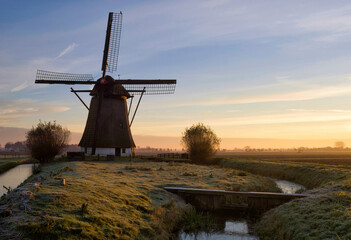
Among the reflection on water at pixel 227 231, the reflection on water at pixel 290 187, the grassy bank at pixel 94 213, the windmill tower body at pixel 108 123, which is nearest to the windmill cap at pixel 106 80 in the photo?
the windmill tower body at pixel 108 123

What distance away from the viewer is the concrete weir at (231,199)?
18469 millimetres

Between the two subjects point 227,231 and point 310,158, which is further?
point 310,158

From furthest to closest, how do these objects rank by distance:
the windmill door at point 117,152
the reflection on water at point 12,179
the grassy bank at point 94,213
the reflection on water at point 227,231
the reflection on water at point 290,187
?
the windmill door at point 117,152
the reflection on water at point 12,179
the reflection on water at point 290,187
the reflection on water at point 227,231
the grassy bank at point 94,213

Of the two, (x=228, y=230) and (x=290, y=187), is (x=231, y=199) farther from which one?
(x=290, y=187)

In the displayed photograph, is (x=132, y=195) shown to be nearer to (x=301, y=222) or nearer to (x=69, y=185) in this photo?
(x=69, y=185)

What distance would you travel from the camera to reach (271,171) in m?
41.8

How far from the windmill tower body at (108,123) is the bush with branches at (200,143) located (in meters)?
13.0

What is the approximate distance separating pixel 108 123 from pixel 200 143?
1856 cm

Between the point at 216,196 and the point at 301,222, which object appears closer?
the point at 301,222

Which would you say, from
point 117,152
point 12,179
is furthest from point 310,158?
point 12,179

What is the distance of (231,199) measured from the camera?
20.5 meters

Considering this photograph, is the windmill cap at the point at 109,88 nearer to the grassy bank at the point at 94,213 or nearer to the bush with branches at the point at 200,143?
the bush with branches at the point at 200,143

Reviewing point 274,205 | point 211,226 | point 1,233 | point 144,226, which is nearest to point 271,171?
point 274,205

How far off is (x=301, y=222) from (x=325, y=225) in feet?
4.10
